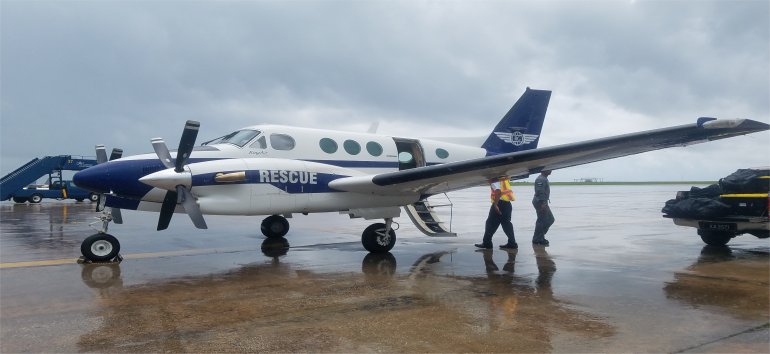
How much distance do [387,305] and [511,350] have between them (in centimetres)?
190

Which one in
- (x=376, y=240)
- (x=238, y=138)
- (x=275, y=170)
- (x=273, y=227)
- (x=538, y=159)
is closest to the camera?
(x=538, y=159)

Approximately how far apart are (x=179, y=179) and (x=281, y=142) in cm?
250

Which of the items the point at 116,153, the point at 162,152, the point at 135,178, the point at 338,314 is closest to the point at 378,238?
the point at 162,152

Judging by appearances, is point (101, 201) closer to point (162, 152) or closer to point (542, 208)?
point (162, 152)

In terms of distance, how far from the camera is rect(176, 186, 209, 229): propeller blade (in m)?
8.12

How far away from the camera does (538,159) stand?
8.05 m

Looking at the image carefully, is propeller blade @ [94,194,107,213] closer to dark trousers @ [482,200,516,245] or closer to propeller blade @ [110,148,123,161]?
propeller blade @ [110,148,123,161]

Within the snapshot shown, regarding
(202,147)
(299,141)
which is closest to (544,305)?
(299,141)

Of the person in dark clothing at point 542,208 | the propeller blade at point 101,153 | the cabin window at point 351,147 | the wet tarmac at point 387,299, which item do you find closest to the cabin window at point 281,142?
the cabin window at point 351,147

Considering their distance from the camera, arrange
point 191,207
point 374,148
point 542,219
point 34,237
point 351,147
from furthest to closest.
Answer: point 34,237 → point 542,219 → point 374,148 → point 351,147 → point 191,207

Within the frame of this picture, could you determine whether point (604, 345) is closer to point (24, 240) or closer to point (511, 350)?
point (511, 350)

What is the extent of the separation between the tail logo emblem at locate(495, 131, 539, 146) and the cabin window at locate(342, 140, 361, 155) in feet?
15.2

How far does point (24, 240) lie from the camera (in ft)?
40.0

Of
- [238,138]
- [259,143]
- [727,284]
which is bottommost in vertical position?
[727,284]
